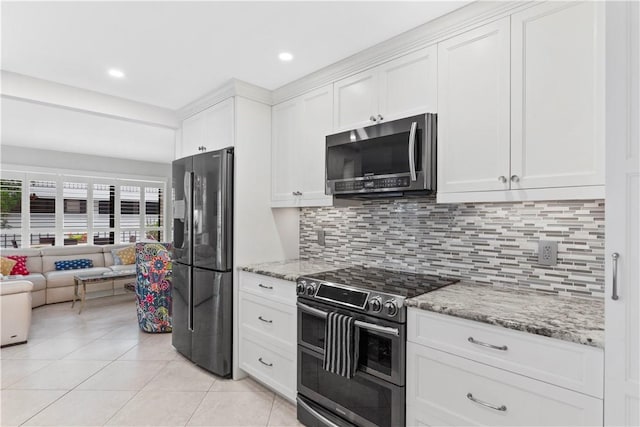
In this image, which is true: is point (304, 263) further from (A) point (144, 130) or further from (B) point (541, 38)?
(A) point (144, 130)

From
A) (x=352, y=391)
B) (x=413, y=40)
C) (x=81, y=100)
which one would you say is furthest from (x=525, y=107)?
(x=81, y=100)

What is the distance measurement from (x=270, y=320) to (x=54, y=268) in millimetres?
4963

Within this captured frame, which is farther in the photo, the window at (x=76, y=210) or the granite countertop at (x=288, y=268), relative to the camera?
the window at (x=76, y=210)

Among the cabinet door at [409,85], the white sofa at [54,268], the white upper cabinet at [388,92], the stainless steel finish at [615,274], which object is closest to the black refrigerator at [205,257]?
the white upper cabinet at [388,92]

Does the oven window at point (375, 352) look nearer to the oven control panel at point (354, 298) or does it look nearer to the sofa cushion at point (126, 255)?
the oven control panel at point (354, 298)

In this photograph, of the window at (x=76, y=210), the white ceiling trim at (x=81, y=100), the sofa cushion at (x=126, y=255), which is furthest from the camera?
the sofa cushion at (x=126, y=255)

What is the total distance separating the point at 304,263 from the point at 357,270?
58cm

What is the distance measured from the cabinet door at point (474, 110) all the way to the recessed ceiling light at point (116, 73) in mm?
2298

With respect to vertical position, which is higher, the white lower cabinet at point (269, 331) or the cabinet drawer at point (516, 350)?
the cabinet drawer at point (516, 350)

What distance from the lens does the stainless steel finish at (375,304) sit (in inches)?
69.6

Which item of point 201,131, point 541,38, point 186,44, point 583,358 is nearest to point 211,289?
point 201,131

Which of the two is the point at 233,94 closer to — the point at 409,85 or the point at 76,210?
the point at 409,85

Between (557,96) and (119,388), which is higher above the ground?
(557,96)

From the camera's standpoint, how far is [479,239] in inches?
82.8
